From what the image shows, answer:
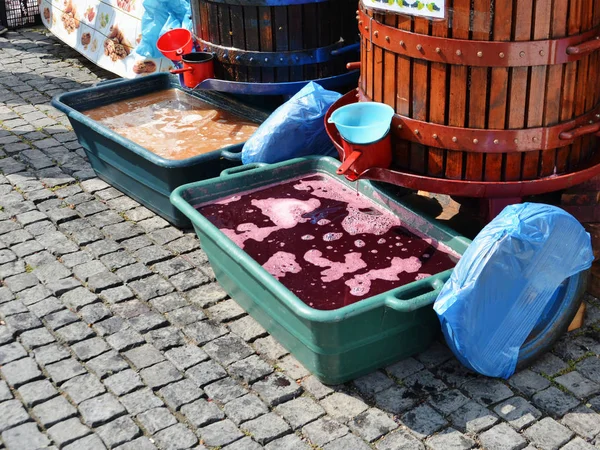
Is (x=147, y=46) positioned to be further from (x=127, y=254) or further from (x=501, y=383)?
(x=501, y=383)

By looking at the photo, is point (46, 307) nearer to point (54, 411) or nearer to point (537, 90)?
point (54, 411)

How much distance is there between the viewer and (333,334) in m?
3.82

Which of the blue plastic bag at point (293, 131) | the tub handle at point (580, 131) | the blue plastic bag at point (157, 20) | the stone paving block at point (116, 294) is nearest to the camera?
the tub handle at point (580, 131)

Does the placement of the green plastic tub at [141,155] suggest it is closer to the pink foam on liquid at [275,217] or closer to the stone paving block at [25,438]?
the pink foam on liquid at [275,217]

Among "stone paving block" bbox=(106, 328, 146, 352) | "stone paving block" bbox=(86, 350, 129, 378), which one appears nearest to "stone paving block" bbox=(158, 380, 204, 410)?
"stone paving block" bbox=(86, 350, 129, 378)

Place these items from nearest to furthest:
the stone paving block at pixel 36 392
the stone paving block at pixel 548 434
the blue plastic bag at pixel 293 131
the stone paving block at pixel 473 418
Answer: the stone paving block at pixel 548 434, the stone paving block at pixel 473 418, the stone paving block at pixel 36 392, the blue plastic bag at pixel 293 131

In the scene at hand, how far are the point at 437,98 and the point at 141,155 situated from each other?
210cm

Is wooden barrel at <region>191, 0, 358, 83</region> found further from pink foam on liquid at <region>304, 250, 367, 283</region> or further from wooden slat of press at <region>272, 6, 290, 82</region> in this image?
pink foam on liquid at <region>304, 250, 367, 283</region>

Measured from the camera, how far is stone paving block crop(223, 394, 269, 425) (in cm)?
388

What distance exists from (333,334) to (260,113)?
9.19ft

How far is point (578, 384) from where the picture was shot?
13.3ft

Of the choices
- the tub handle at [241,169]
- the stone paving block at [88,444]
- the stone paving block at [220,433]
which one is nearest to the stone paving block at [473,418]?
the stone paving block at [220,433]

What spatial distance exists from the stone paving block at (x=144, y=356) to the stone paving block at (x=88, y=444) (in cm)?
53

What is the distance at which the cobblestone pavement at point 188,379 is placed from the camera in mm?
3770
